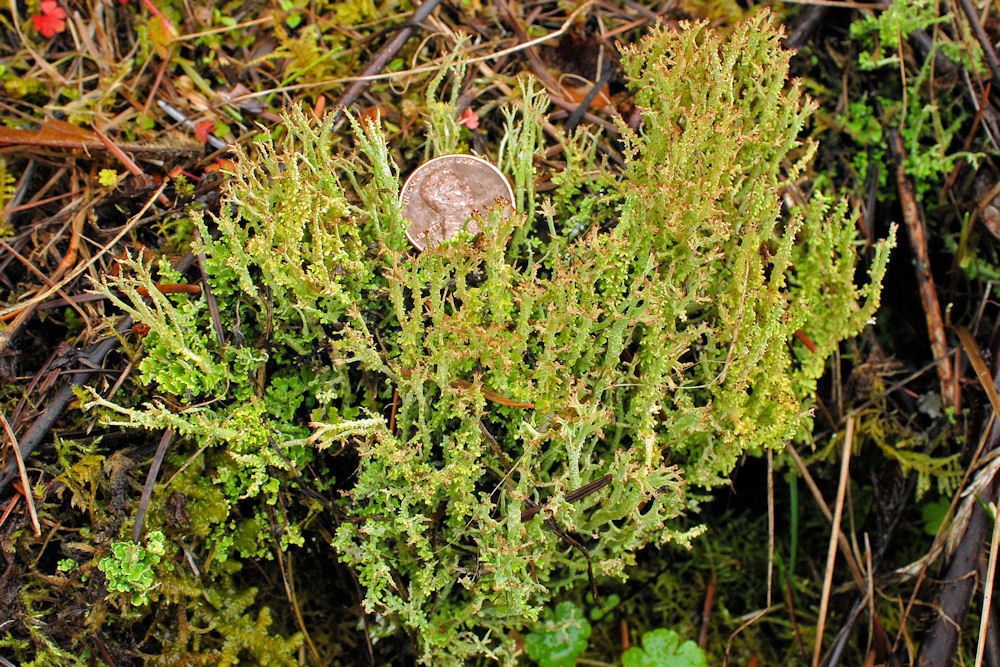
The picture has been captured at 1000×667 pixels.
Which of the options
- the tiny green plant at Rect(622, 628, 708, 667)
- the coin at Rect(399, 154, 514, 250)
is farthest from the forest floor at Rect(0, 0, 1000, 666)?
the coin at Rect(399, 154, 514, 250)

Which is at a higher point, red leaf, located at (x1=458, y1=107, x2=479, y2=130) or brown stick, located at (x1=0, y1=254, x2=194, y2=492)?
red leaf, located at (x1=458, y1=107, x2=479, y2=130)

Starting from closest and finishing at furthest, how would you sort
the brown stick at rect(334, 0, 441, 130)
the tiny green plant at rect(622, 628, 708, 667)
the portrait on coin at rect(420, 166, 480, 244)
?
the portrait on coin at rect(420, 166, 480, 244) → the tiny green plant at rect(622, 628, 708, 667) → the brown stick at rect(334, 0, 441, 130)

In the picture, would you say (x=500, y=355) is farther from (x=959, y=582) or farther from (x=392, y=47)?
(x=959, y=582)

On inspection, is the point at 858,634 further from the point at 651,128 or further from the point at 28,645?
the point at 28,645

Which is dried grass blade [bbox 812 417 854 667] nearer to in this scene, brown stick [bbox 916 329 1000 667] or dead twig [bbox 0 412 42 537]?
brown stick [bbox 916 329 1000 667]

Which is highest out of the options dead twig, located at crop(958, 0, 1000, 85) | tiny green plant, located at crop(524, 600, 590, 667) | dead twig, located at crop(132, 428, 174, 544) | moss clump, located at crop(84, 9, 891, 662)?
dead twig, located at crop(958, 0, 1000, 85)

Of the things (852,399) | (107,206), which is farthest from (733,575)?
(107,206)

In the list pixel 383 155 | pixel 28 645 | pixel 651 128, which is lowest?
pixel 28 645
